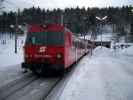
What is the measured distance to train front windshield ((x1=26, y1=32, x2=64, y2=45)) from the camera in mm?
15328

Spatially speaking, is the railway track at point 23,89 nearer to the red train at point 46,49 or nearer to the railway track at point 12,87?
the railway track at point 12,87

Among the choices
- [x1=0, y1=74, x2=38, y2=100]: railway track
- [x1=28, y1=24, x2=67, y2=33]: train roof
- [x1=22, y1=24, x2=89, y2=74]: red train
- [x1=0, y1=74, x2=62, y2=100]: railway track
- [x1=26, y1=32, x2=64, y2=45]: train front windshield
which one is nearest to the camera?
[x1=0, y1=74, x2=62, y2=100]: railway track

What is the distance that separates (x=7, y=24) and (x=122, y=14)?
72361 millimetres

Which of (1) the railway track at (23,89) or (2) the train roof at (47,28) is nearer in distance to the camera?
(1) the railway track at (23,89)

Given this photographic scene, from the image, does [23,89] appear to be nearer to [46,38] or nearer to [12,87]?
[12,87]

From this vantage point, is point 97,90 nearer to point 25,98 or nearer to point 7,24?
point 25,98

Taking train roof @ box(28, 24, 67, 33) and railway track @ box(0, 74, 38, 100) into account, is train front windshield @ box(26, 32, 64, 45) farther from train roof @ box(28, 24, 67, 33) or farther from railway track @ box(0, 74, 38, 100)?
railway track @ box(0, 74, 38, 100)

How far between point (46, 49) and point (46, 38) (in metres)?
0.68

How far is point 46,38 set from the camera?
1554 centimetres

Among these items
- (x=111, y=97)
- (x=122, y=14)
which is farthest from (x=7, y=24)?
(x=111, y=97)

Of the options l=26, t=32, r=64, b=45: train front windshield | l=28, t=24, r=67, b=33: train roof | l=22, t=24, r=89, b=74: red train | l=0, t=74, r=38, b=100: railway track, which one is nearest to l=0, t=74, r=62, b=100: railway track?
l=0, t=74, r=38, b=100: railway track

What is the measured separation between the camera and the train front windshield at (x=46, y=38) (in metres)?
15.3

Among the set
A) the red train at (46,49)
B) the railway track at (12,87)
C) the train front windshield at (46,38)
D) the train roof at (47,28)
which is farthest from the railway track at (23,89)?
the train roof at (47,28)

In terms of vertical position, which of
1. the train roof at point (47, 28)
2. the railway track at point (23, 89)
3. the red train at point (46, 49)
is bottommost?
the railway track at point (23, 89)
